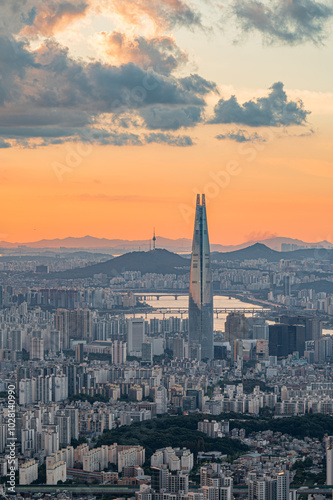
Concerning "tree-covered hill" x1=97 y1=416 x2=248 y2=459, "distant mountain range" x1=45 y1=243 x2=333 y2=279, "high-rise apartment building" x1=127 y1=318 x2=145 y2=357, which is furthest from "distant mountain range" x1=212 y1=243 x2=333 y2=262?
"tree-covered hill" x1=97 y1=416 x2=248 y2=459

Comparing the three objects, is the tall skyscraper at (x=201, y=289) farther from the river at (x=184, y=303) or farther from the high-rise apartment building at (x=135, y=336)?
the river at (x=184, y=303)

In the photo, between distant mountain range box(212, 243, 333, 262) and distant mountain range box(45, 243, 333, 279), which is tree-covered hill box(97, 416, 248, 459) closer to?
distant mountain range box(45, 243, 333, 279)

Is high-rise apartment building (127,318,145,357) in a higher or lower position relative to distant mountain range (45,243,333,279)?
lower

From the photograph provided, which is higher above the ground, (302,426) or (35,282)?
(35,282)

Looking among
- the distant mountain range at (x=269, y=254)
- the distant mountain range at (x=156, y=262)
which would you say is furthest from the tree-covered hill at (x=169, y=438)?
the distant mountain range at (x=269, y=254)

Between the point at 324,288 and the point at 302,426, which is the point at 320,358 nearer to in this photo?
the point at 302,426

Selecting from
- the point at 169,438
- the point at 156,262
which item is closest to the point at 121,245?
the point at 156,262

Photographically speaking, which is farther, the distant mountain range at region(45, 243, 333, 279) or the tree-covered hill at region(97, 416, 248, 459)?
the distant mountain range at region(45, 243, 333, 279)

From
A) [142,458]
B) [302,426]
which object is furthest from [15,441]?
[302,426]
